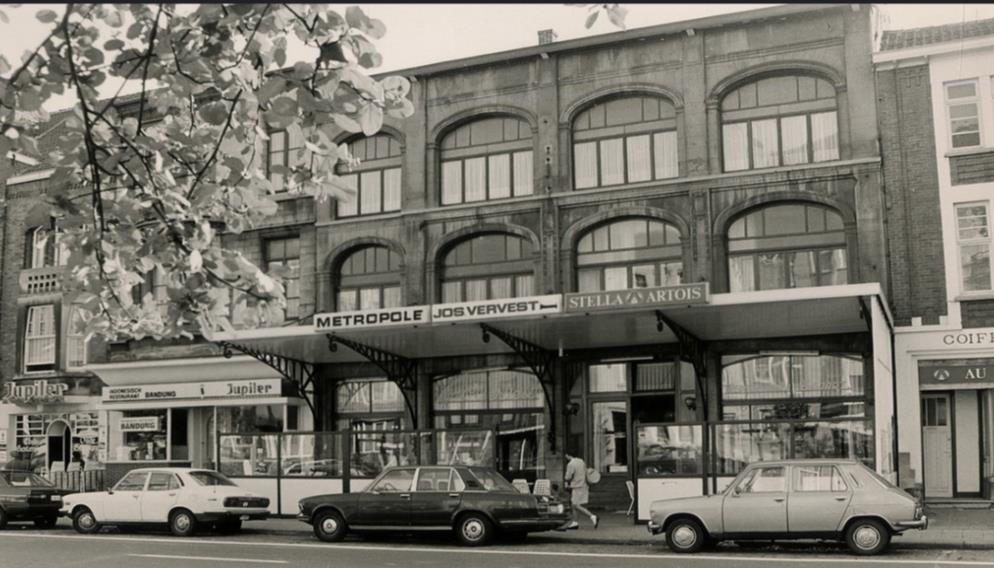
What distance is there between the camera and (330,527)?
2045cm

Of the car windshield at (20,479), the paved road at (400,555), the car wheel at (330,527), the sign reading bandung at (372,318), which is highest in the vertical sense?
the sign reading bandung at (372,318)

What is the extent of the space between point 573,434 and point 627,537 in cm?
754

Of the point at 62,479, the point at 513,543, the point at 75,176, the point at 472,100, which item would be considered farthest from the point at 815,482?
the point at 62,479

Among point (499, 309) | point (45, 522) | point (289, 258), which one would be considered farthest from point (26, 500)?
point (499, 309)

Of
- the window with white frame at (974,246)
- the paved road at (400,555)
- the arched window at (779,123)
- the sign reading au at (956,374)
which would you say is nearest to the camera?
the paved road at (400,555)

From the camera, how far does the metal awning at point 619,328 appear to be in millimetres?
21422

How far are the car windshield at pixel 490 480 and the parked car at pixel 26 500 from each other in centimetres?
1067

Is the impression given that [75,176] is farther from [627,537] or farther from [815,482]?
[627,537]

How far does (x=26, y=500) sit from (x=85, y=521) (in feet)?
8.45

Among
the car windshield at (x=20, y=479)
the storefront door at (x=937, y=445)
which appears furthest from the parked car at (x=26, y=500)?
the storefront door at (x=937, y=445)

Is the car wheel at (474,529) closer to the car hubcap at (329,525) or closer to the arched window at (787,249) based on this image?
the car hubcap at (329,525)

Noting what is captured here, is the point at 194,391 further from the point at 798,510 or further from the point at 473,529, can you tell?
the point at 798,510

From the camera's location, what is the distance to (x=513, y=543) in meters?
19.6

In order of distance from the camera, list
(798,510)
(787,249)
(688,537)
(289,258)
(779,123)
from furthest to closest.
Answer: (289,258)
(779,123)
(787,249)
(688,537)
(798,510)
